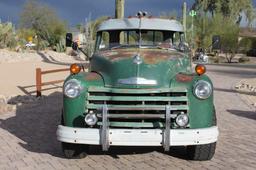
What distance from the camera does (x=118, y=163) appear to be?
659 cm

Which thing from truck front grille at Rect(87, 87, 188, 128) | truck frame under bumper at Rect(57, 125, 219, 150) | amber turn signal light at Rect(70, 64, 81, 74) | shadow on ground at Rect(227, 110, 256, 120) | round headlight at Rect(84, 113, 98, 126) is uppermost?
amber turn signal light at Rect(70, 64, 81, 74)

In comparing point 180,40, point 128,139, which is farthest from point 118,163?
point 180,40

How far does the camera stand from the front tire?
650cm

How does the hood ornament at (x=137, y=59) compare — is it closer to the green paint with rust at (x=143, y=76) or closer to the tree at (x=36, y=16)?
the green paint with rust at (x=143, y=76)

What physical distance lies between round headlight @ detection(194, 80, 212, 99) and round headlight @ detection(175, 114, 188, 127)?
14.3 inches

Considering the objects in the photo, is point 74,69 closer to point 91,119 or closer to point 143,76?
point 91,119

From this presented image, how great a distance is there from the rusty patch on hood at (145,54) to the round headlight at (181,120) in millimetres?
951

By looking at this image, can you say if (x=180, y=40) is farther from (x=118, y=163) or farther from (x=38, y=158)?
(x=38, y=158)

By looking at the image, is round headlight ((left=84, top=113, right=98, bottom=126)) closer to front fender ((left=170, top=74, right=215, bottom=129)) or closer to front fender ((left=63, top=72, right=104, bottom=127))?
front fender ((left=63, top=72, right=104, bottom=127))

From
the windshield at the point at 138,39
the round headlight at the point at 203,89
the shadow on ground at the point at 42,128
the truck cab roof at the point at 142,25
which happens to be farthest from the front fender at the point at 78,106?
the truck cab roof at the point at 142,25

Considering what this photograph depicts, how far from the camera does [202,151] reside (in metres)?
6.55

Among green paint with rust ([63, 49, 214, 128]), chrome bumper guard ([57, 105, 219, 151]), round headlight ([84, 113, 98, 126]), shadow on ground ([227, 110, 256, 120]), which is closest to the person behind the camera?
chrome bumper guard ([57, 105, 219, 151])

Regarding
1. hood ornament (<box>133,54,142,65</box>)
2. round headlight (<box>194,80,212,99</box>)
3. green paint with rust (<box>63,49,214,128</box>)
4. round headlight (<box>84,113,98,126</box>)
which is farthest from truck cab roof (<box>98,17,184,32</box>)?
round headlight (<box>84,113,98,126</box>)

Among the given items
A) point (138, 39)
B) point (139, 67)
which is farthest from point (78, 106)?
point (138, 39)
